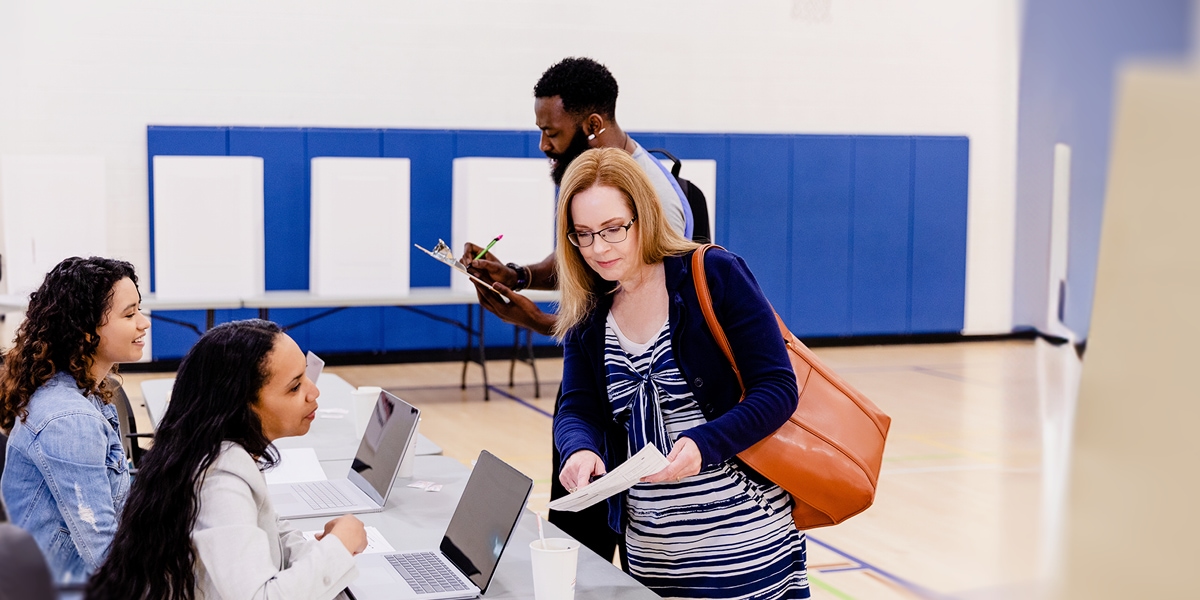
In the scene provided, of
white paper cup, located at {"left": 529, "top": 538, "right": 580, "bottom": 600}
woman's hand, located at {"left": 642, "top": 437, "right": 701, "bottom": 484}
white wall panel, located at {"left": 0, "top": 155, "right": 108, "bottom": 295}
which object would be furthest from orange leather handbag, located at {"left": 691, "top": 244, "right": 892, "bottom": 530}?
white wall panel, located at {"left": 0, "top": 155, "right": 108, "bottom": 295}

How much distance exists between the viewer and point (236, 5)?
798 centimetres

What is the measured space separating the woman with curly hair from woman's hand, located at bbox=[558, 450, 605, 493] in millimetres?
795

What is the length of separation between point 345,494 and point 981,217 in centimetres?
850

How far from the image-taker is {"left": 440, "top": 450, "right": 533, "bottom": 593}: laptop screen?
1.79 metres

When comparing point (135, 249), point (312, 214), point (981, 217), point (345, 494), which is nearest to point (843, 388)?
point (345, 494)

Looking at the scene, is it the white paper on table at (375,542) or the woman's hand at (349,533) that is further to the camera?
the white paper on table at (375,542)

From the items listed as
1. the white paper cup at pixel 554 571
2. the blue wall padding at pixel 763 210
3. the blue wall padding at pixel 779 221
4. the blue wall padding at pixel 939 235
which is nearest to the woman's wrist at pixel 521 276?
the white paper cup at pixel 554 571

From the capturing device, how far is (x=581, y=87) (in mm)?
2529

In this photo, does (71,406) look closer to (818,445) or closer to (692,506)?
(692,506)

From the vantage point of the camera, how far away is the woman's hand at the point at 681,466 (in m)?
1.67

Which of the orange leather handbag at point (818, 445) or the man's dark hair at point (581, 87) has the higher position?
the man's dark hair at point (581, 87)

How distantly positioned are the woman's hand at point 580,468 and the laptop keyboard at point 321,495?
76cm

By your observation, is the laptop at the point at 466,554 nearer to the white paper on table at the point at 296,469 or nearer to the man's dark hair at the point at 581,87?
the white paper on table at the point at 296,469

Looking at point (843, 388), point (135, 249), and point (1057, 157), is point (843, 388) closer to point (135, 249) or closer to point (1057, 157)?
point (1057, 157)
